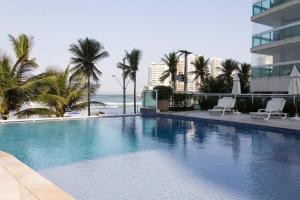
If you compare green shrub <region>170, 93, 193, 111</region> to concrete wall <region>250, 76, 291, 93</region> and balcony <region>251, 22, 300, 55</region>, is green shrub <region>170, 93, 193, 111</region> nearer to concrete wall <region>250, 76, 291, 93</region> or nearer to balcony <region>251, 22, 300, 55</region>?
concrete wall <region>250, 76, 291, 93</region>

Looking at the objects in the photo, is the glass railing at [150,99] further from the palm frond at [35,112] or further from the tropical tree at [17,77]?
the tropical tree at [17,77]

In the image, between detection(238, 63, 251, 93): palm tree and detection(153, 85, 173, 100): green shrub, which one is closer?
detection(153, 85, 173, 100): green shrub

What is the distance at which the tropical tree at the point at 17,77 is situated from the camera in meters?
16.7

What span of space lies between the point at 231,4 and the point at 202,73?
20418 mm

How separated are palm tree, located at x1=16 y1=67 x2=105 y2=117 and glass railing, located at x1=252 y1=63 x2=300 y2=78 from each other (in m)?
12.9

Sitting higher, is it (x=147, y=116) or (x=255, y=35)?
(x=255, y=35)

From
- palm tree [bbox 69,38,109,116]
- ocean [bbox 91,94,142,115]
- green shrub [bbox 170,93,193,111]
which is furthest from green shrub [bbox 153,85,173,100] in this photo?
palm tree [bbox 69,38,109,116]

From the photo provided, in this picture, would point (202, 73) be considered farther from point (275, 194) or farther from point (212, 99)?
point (275, 194)

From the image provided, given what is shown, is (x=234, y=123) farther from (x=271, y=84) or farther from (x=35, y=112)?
(x=35, y=112)

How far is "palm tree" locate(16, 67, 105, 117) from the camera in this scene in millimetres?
18125

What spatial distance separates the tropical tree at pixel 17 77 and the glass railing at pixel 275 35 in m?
16.8

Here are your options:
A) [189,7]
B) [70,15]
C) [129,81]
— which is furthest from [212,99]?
[70,15]

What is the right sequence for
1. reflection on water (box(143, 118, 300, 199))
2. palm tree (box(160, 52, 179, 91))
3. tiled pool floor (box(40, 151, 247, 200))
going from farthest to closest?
palm tree (box(160, 52, 179, 91)) < reflection on water (box(143, 118, 300, 199)) < tiled pool floor (box(40, 151, 247, 200))

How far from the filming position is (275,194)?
17.2 feet
